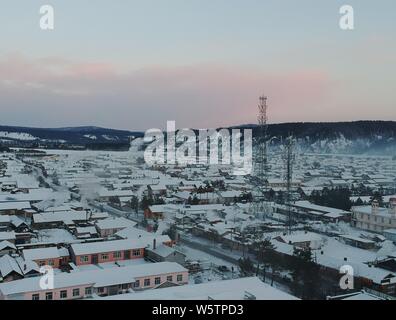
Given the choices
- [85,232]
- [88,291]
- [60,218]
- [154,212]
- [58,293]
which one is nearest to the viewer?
[58,293]

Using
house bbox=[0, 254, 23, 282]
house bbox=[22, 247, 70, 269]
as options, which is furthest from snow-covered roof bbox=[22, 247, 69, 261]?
house bbox=[0, 254, 23, 282]

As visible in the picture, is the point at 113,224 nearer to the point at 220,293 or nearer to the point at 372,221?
the point at 372,221

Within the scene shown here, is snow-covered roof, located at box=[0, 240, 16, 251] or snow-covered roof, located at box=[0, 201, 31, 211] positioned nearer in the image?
snow-covered roof, located at box=[0, 240, 16, 251]

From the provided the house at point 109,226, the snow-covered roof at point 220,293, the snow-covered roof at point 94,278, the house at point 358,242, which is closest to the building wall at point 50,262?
the snow-covered roof at point 94,278

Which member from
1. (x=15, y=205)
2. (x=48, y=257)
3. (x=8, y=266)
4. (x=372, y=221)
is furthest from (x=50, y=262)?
(x=372, y=221)

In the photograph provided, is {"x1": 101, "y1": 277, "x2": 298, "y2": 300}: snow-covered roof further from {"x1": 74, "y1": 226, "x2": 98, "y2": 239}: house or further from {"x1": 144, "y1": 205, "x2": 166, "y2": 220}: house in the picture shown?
{"x1": 144, "y1": 205, "x2": 166, "y2": 220}: house
